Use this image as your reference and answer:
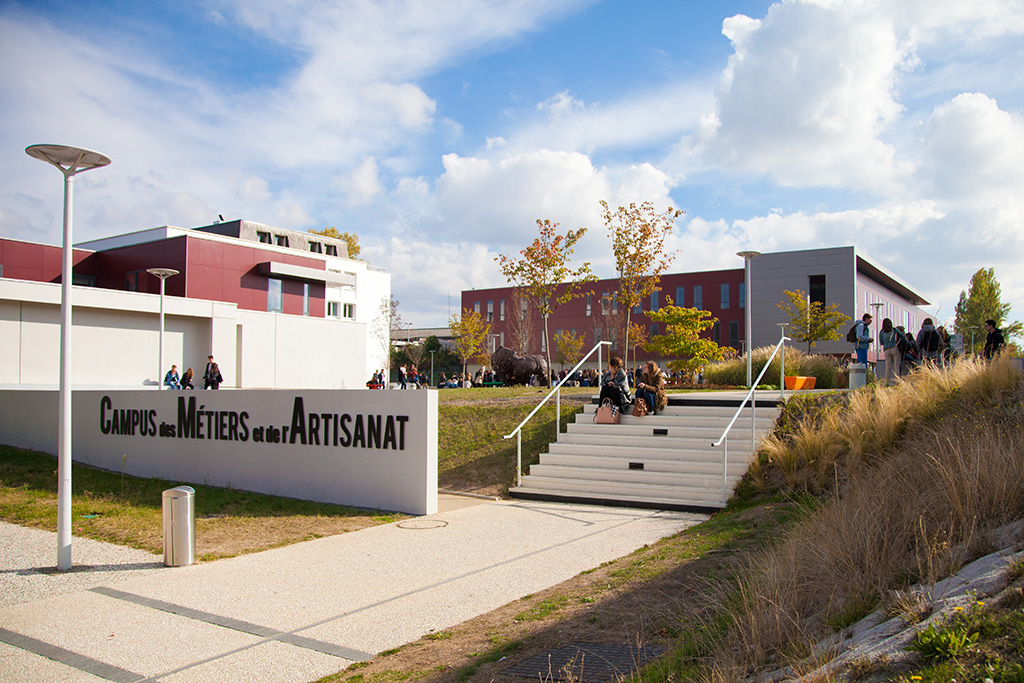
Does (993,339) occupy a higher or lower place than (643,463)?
higher

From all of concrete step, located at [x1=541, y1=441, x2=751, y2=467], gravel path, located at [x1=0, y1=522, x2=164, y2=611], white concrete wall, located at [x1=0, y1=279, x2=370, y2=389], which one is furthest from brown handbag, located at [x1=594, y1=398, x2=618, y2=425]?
white concrete wall, located at [x1=0, y1=279, x2=370, y2=389]

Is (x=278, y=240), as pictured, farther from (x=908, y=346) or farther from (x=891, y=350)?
(x=908, y=346)

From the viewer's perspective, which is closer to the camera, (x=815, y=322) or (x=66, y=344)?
(x=66, y=344)

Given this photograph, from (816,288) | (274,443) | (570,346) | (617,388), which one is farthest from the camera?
(570,346)

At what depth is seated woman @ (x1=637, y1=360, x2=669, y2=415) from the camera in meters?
14.1

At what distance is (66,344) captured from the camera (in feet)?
27.8

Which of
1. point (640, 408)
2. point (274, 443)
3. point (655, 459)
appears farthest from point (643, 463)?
point (274, 443)

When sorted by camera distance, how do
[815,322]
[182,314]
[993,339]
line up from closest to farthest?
[993,339]
[182,314]
[815,322]

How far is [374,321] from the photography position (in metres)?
61.6

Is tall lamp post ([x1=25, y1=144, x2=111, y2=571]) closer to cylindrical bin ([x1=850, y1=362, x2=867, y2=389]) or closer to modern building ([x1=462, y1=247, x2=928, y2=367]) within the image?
cylindrical bin ([x1=850, y1=362, x2=867, y2=389])

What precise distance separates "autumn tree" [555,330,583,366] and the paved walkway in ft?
169

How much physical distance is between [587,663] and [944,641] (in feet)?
7.49

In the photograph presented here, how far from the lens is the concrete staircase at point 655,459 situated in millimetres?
11547

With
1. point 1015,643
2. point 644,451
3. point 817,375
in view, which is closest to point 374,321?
point 817,375
